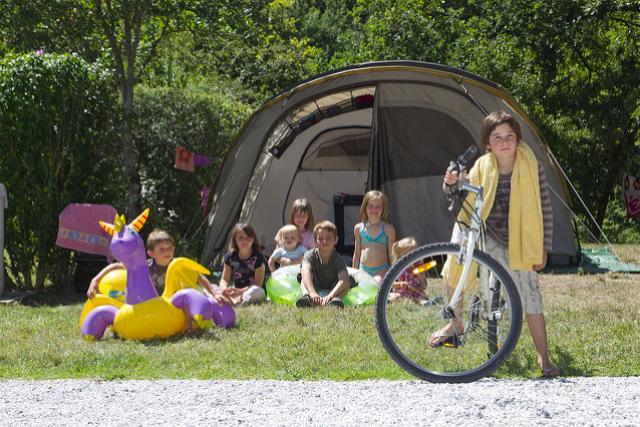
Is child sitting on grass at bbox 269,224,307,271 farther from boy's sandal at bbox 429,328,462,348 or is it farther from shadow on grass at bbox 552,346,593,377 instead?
boy's sandal at bbox 429,328,462,348

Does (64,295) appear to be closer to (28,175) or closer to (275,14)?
(28,175)

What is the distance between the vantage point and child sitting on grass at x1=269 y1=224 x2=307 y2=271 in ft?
22.9

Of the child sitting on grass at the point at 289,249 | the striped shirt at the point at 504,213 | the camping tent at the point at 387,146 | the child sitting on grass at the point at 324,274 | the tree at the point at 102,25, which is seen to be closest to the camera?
the striped shirt at the point at 504,213

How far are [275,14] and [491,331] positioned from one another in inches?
316

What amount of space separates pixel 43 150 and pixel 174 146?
4.63 metres

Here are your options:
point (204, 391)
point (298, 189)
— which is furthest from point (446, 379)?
point (298, 189)

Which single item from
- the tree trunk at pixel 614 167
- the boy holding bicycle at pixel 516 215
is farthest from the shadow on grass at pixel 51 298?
the tree trunk at pixel 614 167

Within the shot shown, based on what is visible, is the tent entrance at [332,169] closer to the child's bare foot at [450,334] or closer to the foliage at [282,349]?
the foliage at [282,349]

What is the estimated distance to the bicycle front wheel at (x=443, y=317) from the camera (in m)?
3.66

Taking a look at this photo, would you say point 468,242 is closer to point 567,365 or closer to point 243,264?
point 567,365

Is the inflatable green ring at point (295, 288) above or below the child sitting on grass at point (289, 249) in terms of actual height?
below

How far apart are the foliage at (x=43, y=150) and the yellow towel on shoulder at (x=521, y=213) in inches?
172

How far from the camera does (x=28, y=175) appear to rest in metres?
7.01

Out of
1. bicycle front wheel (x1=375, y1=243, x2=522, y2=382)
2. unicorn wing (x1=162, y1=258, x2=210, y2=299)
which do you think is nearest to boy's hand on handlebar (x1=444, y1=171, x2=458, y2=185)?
bicycle front wheel (x1=375, y1=243, x2=522, y2=382)
